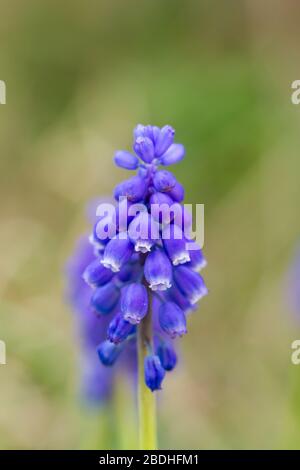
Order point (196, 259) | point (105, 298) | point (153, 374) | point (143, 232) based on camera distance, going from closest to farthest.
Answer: point (143, 232) → point (153, 374) → point (196, 259) → point (105, 298)

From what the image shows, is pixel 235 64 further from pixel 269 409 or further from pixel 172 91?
pixel 269 409

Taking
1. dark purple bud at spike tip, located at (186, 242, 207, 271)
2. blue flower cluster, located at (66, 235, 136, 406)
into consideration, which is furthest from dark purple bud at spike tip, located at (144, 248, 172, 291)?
blue flower cluster, located at (66, 235, 136, 406)

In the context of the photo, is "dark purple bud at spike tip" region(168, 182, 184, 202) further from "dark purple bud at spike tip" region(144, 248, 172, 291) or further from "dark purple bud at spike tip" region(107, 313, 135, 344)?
"dark purple bud at spike tip" region(107, 313, 135, 344)

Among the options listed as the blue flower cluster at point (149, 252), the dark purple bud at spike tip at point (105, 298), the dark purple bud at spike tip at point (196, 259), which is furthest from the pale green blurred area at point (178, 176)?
the dark purple bud at spike tip at point (196, 259)

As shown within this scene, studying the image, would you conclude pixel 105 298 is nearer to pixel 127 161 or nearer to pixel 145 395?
pixel 145 395

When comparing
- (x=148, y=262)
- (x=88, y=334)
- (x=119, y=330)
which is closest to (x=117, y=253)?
(x=148, y=262)

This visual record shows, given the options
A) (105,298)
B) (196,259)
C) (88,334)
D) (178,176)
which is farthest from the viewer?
(178,176)

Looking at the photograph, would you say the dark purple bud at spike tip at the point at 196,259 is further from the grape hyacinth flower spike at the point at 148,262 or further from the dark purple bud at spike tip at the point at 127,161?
the dark purple bud at spike tip at the point at 127,161
